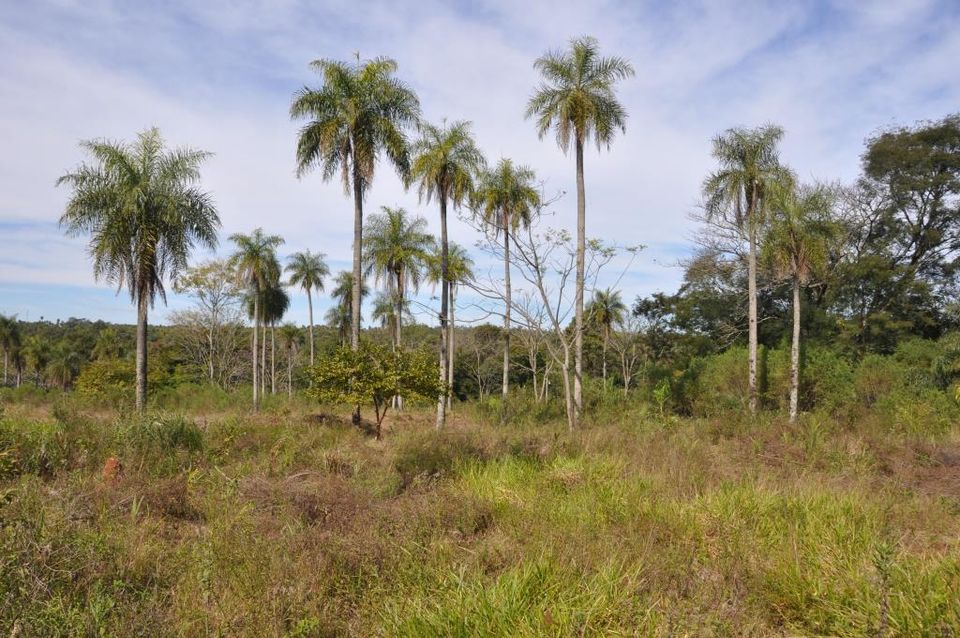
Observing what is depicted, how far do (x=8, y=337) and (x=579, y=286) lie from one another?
61.2 meters

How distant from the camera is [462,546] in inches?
205

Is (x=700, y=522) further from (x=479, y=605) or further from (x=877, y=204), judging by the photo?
(x=877, y=204)

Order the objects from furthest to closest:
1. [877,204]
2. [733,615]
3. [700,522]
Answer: [877,204] < [700,522] < [733,615]

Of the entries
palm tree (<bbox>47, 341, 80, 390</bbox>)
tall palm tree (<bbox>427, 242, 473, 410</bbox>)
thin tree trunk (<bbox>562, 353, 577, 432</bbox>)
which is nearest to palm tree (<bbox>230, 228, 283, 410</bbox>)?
tall palm tree (<bbox>427, 242, 473, 410</bbox>)

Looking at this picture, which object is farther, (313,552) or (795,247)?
(795,247)

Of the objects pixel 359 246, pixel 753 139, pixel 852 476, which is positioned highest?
pixel 753 139

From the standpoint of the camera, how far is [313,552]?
4.67 metres

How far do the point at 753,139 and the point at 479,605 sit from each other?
799 inches

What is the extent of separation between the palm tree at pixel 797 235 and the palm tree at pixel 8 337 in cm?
6333

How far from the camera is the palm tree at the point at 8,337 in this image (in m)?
53.1

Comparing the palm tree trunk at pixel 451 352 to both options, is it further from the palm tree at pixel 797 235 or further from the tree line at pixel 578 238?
the palm tree at pixel 797 235

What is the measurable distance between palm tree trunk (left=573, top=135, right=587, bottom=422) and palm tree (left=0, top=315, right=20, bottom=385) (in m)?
58.4

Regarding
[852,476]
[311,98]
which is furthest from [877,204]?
[311,98]

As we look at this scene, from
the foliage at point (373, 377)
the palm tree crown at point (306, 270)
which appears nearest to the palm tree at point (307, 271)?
the palm tree crown at point (306, 270)
